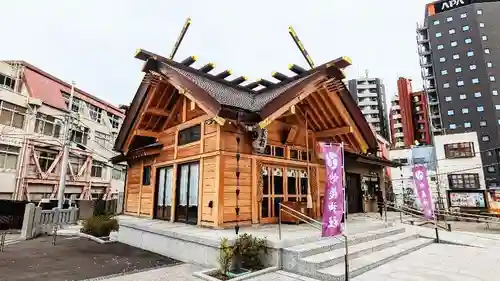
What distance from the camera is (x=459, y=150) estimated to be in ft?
110

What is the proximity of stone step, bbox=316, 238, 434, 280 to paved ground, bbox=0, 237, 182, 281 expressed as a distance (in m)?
3.98

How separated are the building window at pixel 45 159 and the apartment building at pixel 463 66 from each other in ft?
183

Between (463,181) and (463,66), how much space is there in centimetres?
2799

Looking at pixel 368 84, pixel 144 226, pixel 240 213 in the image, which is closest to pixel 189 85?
pixel 240 213

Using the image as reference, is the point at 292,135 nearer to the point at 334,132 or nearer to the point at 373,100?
the point at 334,132

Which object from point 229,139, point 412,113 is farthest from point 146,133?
point 412,113

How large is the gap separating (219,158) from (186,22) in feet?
24.6

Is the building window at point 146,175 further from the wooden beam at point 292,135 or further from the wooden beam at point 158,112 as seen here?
the wooden beam at point 292,135

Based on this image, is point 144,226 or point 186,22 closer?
point 144,226

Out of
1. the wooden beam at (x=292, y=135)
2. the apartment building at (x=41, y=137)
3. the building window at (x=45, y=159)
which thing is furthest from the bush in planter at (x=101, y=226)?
the building window at (x=45, y=159)

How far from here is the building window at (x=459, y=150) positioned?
3309 centimetres

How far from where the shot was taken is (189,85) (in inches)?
327

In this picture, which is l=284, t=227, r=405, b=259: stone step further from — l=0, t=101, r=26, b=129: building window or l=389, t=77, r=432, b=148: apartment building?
l=389, t=77, r=432, b=148: apartment building

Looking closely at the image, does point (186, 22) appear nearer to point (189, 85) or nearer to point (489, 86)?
point (189, 85)
